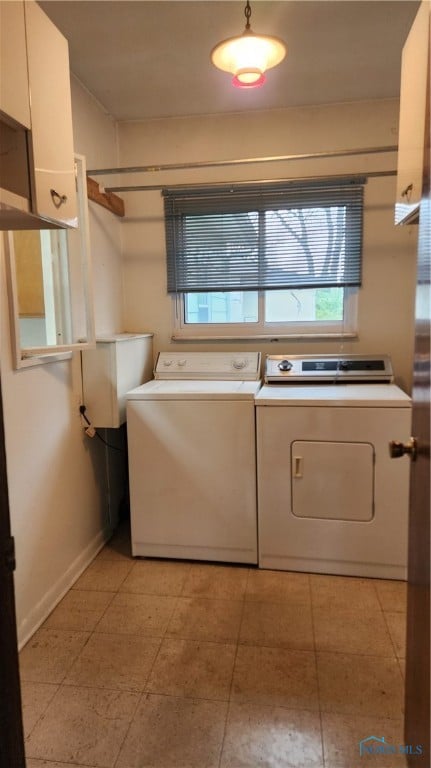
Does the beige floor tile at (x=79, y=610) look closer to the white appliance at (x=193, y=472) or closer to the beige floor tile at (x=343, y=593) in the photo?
the white appliance at (x=193, y=472)

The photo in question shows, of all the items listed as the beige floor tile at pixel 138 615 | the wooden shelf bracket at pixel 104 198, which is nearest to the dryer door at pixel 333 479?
A: the beige floor tile at pixel 138 615

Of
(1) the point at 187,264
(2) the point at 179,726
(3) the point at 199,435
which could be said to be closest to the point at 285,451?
(3) the point at 199,435

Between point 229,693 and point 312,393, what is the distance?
1362 millimetres

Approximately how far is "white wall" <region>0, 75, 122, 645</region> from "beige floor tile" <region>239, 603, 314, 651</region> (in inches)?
35.0

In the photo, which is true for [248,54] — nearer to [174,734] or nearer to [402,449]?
[402,449]

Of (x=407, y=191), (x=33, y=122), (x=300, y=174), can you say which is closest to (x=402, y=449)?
(x=407, y=191)

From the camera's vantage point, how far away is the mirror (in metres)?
1.89

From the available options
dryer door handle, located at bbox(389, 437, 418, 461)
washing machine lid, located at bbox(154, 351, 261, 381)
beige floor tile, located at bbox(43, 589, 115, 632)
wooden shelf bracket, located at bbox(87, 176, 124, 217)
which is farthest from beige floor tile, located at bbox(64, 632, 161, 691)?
wooden shelf bracket, located at bbox(87, 176, 124, 217)

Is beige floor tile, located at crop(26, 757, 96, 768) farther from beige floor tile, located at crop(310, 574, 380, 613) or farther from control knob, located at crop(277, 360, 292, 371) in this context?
control knob, located at crop(277, 360, 292, 371)

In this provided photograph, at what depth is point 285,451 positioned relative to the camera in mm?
2299

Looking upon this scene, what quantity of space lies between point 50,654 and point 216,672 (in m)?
0.66

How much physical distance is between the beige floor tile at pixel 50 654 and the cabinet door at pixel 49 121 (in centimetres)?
159

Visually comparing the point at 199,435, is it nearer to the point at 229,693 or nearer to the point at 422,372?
the point at 229,693

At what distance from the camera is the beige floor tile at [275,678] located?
5.18 feet
